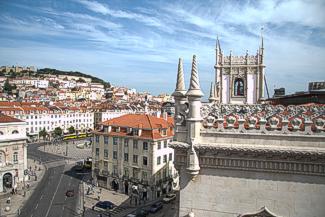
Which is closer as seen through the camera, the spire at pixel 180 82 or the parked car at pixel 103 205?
the spire at pixel 180 82

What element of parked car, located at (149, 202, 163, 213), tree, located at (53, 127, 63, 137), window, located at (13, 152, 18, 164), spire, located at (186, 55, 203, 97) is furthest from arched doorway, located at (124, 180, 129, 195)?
tree, located at (53, 127, 63, 137)

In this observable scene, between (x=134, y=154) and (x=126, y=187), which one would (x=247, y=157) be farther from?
(x=126, y=187)

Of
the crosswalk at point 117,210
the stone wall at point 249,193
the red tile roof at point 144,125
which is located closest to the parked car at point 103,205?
the crosswalk at point 117,210

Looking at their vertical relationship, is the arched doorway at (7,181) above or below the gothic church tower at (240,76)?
below

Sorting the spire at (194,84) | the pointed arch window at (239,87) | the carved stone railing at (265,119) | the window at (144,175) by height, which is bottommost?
the window at (144,175)

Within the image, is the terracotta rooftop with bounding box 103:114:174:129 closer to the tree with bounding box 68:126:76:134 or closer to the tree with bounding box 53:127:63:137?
the tree with bounding box 53:127:63:137

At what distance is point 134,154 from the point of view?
146 ft

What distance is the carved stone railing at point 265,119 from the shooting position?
8773 millimetres

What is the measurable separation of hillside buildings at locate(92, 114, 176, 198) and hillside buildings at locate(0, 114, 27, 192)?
10707 millimetres

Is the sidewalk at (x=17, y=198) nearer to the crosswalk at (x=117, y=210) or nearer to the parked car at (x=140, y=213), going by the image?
the crosswalk at (x=117, y=210)

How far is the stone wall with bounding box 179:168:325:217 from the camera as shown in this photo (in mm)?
8812

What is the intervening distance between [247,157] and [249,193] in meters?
1.06

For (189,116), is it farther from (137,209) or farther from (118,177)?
(118,177)

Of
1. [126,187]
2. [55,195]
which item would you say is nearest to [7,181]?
[55,195]
